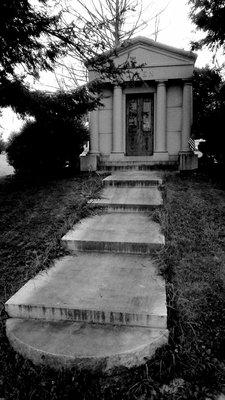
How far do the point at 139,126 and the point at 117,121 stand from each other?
0.79 meters

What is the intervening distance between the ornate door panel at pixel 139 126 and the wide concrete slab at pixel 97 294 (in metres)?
6.84

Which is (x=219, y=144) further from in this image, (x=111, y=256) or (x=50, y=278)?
(x=50, y=278)

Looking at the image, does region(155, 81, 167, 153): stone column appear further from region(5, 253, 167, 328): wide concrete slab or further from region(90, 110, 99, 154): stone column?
region(5, 253, 167, 328): wide concrete slab

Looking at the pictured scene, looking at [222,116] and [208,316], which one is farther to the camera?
[222,116]

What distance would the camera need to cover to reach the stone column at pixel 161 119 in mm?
9375

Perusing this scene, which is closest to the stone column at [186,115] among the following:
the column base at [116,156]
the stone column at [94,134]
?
the column base at [116,156]

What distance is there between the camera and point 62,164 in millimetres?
9148

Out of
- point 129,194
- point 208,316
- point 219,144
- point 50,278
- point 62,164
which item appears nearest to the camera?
point 208,316

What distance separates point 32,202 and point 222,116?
536 centimetres

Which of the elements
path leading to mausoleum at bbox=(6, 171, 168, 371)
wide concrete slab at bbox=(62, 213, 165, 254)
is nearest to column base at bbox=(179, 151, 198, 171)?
wide concrete slab at bbox=(62, 213, 165, 254)

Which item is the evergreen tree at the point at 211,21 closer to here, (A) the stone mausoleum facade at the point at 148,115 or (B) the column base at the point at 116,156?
(A) the stone mausoleum facade at the point at 148,115

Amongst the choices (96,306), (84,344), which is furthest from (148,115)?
(84,344)

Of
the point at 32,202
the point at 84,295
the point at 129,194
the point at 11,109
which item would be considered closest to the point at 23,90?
the point at 11,109

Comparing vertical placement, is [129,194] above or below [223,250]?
above
